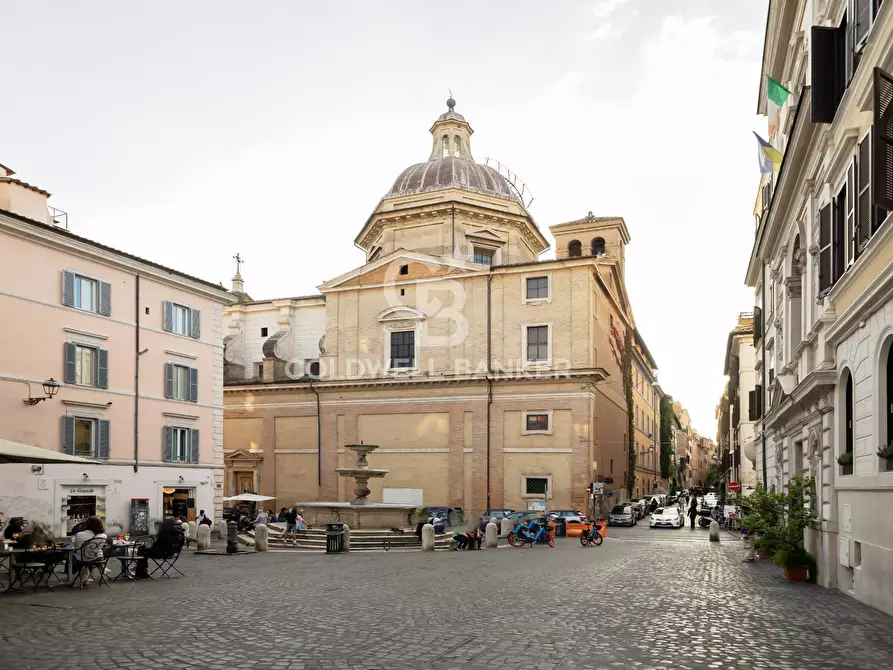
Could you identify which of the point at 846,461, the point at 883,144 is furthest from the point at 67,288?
the point at 883,144

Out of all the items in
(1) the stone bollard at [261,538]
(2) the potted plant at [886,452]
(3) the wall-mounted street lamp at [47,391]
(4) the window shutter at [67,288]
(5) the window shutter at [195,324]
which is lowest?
(1) the stone bollard at [261,538]

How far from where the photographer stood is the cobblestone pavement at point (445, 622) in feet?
29.1

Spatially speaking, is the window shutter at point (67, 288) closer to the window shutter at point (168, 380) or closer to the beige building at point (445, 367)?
the window shutter at point (168, 380)

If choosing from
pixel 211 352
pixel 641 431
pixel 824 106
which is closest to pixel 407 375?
pixel 211 352

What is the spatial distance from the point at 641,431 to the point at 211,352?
142ft

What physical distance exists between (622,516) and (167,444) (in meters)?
24.0

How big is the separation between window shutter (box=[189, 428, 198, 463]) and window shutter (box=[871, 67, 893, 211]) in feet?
95.5

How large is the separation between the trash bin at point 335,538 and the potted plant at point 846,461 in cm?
1493

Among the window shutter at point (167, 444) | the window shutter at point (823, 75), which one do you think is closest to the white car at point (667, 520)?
the window shutter at point (167, 444)

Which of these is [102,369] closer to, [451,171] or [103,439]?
[103,439]

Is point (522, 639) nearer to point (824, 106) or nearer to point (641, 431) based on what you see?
point (824, 106)

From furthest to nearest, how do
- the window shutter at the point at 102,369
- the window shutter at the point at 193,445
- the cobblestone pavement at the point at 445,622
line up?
the window shutter at the point at 193,445, the window shutter at the point at 102,369, the cobblestone pavement at the point at 445,622

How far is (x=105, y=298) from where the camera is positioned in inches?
1198

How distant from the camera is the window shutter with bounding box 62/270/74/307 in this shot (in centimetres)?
2853
